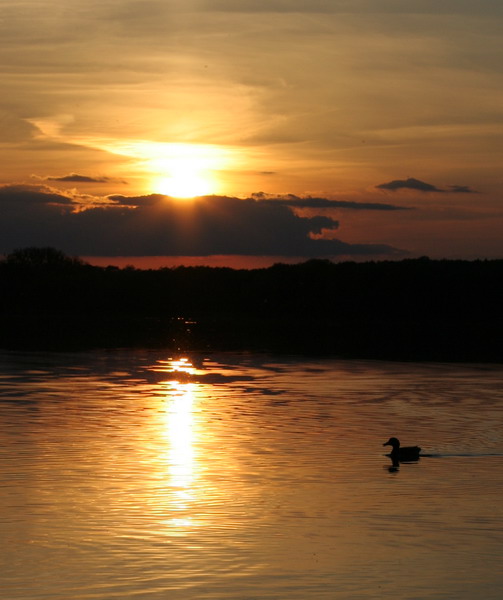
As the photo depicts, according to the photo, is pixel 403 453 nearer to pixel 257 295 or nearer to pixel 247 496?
pixel 247 496

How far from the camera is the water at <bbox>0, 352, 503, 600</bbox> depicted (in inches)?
535

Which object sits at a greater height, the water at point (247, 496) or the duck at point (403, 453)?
the duck at point (403, 453)

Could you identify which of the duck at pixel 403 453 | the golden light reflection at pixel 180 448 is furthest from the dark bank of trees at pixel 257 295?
the duck at pixel 403 453

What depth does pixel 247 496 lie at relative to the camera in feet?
60.5

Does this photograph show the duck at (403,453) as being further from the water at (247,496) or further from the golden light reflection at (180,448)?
the golden light reflection at (180,448)

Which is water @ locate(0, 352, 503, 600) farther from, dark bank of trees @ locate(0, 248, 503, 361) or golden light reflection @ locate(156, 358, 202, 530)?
dark bank of trees @ locate(0, 248, 503, 361)

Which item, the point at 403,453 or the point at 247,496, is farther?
the point at 403,453

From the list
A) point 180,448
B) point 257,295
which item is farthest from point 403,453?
point 257,295

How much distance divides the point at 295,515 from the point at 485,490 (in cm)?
399

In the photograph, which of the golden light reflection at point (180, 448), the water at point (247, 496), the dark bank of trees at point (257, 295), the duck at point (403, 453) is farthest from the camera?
the dark bank of trees at point (257, 295)

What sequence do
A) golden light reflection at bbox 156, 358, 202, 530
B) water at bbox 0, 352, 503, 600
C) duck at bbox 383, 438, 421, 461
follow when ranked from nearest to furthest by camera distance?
water at bbox 0, 352, 503, 600, golden light reflection at bbox 156, 358, 202, 530, duck at bbox 383, 438, 421, 461

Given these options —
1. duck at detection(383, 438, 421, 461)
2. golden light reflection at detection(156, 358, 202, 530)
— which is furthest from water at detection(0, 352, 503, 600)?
duck at detection(383, 438, 421, 461)

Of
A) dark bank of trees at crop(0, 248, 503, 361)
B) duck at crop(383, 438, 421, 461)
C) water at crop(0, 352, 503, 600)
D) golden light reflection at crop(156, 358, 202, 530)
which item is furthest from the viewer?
dark bank of trees at crop(0, 248, 503, 361)

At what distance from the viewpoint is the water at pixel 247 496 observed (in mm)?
13594
